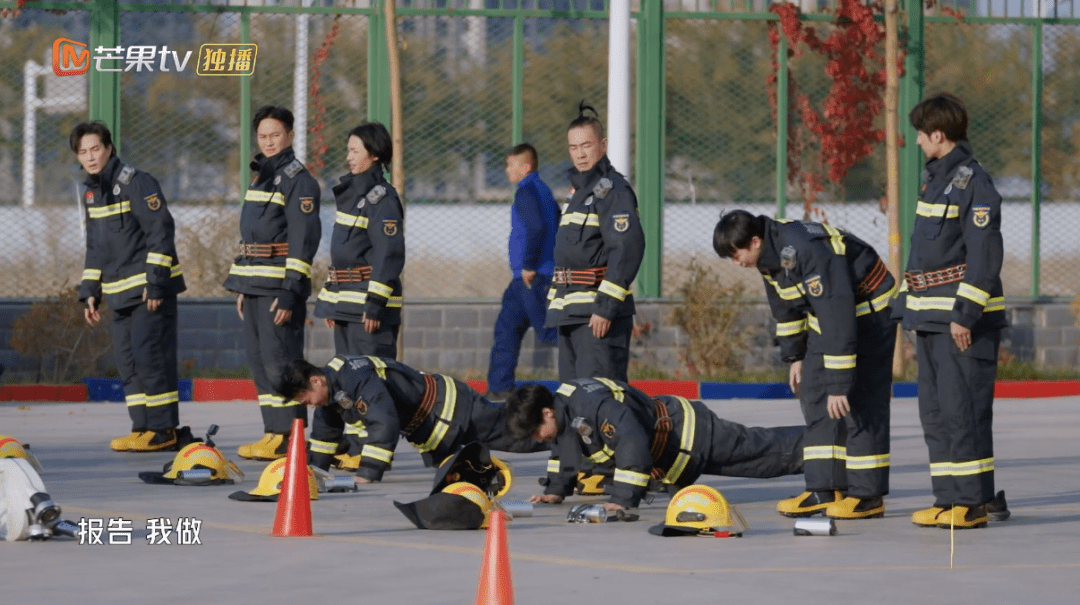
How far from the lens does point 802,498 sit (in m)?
9.00

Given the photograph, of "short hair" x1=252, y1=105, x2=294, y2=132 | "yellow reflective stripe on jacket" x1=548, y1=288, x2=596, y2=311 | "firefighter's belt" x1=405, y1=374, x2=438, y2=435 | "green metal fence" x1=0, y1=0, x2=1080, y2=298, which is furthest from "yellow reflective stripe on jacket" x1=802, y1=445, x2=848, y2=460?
"green metal fence" x1=0, y1=0, x2=1080, y2=298

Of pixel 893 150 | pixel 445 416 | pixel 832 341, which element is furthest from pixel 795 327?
pixel 893 150

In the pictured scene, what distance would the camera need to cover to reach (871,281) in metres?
8.91

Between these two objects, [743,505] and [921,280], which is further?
[743,505]

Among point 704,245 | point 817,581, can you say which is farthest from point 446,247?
point 817,581

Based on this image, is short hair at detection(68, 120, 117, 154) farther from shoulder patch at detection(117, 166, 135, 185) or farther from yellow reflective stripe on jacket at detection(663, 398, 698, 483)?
yellow reflective stripe on jacket at detection(663, 398, 698, 483)

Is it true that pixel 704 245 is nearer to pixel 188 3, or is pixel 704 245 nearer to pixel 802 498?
pixel 188 3

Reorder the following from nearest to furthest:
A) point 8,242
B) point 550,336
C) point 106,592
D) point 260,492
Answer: point 106,592, point 260,492, point 550,336, point 8,242

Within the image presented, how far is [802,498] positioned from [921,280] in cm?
129

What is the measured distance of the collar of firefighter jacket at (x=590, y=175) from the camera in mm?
10344

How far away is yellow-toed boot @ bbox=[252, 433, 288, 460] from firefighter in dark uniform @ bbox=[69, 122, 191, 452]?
2.19 ft

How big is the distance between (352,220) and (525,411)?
2.94 meters

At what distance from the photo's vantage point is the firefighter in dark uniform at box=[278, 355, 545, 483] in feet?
31.5

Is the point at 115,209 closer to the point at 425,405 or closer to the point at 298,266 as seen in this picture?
the point at 298,266
